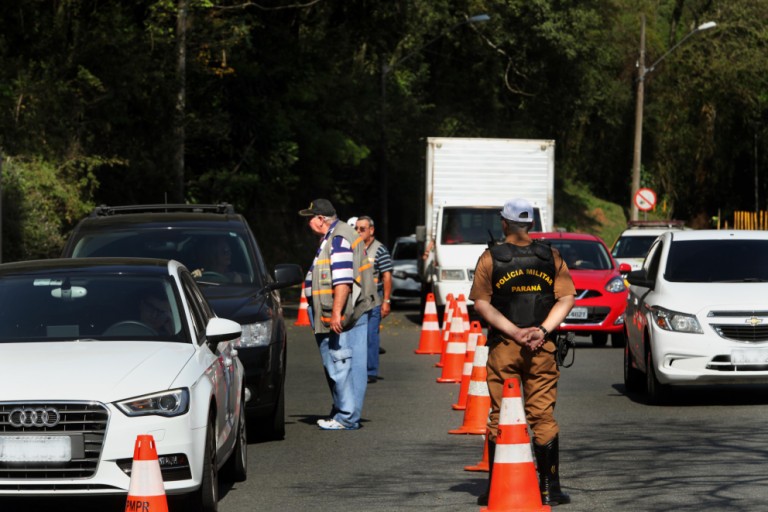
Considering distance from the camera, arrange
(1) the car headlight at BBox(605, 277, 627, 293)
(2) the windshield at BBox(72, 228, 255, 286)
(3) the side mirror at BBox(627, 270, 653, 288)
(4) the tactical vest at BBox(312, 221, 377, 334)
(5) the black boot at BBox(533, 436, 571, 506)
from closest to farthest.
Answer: (5) the black boot at BBox(533, 436, 571, 506), (4) the tactical vest at BBox(312, 221, 377, 334), (2) the windshield at BBox(72, 228, 255, 286), (3) the side mirror at BBox(627, 270, 653, 288), (1) the car headlight at BBox(605, 277, 627, 293)

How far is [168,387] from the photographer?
26.0 feet

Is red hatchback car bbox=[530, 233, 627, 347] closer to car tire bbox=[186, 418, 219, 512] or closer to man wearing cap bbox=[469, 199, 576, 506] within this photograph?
man wearing cap bbox=[469, 199, 576, 506]

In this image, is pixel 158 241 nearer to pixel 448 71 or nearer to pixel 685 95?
pixel 448 71

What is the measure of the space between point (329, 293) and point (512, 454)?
4.50 metres

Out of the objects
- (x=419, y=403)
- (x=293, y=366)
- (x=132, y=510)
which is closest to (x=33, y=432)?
(x=132, y=510)

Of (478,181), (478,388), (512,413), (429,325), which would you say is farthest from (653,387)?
(478,181)

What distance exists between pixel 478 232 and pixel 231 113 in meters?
13.3

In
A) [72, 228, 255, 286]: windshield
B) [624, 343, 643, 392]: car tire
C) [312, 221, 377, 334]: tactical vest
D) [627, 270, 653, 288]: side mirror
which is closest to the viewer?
[312, 221, 377, 334]: tactical vest

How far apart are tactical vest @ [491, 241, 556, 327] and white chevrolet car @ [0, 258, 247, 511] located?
157 cm

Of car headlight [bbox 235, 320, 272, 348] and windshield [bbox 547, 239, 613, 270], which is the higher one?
car headlight [bbox 235, 320, 272, 348]

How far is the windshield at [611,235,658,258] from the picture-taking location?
Answer: 3055 centimetres

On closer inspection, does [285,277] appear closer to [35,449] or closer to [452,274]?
[35,449]

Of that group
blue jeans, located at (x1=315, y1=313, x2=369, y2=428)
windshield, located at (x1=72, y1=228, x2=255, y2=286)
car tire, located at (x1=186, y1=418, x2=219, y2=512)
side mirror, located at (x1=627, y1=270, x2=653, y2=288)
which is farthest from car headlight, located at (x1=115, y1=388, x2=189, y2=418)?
side mirror, located at (x1=627, y1=270, x2=653, y2=288)

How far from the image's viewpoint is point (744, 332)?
14305mm
